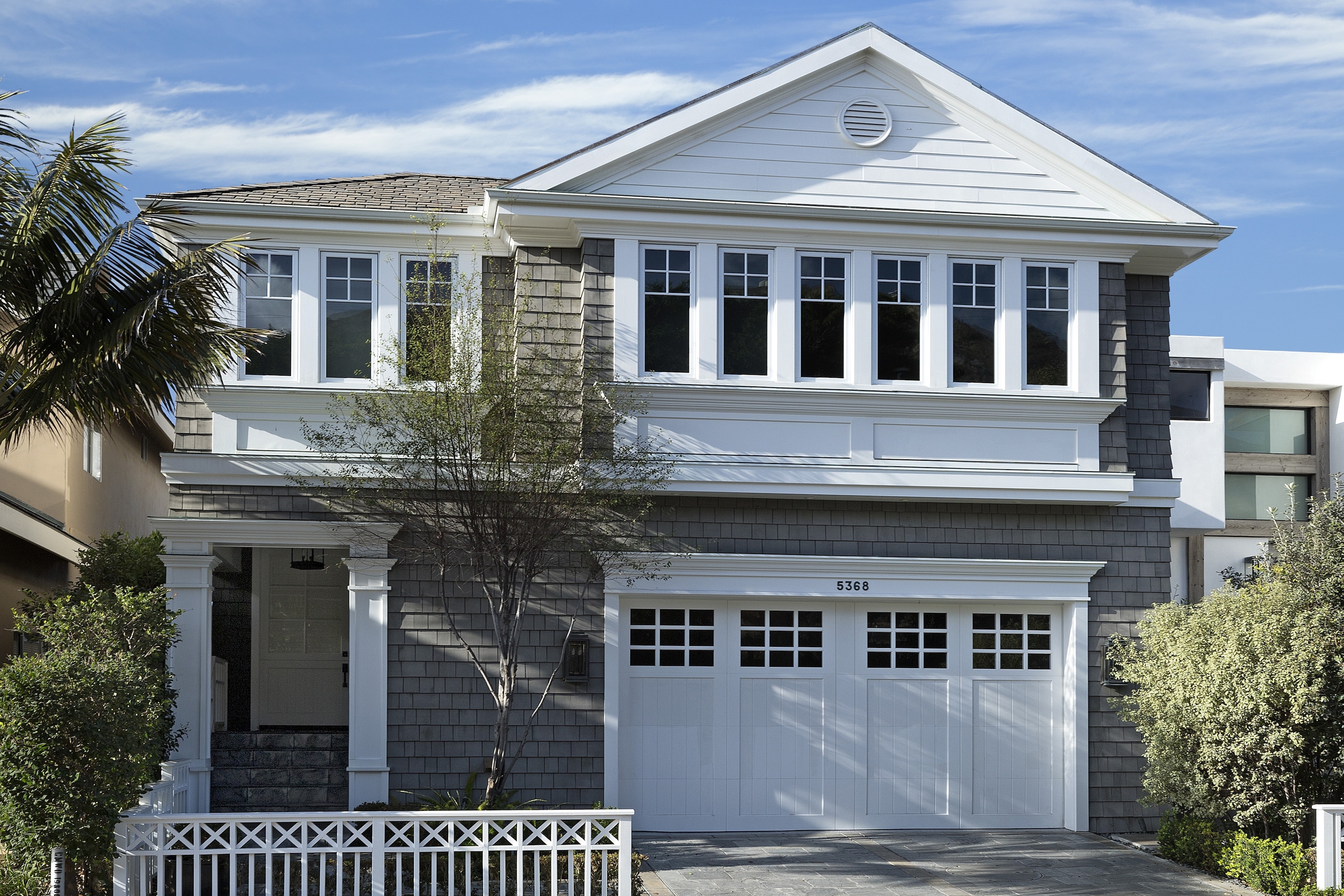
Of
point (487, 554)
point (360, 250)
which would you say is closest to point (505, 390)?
point (487, 554)

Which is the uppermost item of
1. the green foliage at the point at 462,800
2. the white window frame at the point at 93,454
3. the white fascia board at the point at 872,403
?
the white fascia board at the point at 872,403

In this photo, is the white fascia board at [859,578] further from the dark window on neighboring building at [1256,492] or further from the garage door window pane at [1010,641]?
the dark window on neighboring building at [1256,492]

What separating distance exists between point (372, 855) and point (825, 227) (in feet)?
24.0

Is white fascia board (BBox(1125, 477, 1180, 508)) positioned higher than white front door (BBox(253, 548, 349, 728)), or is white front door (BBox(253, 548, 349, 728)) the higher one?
white fascia board (BBox(1125, 477, 1180, 508))

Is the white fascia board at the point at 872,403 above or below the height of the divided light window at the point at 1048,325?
below

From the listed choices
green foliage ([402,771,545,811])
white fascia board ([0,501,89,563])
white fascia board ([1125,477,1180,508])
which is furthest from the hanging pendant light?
white fascia board ([1125,477,1180,508])

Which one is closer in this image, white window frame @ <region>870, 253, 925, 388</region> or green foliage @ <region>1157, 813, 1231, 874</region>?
green foliage @ <region>1157, 813, 1231, 874</region>

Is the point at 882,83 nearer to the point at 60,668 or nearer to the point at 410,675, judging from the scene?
the point at 410,675

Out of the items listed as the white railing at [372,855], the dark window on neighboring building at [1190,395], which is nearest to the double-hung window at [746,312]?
the white railing at [372,855]

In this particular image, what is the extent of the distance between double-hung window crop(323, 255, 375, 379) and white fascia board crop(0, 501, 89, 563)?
5.38 m

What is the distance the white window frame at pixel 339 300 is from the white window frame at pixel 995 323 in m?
5.80

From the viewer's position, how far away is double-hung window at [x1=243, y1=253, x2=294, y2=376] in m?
13.1

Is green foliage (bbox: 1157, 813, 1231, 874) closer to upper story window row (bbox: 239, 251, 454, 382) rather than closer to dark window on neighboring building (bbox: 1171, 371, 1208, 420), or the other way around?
upper story window row (bbox: 239, 251, 454, 382)

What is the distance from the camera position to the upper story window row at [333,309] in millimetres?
13141
